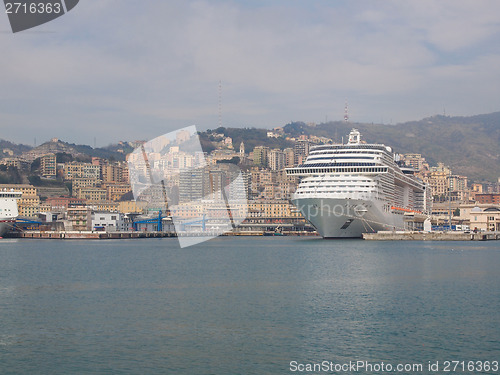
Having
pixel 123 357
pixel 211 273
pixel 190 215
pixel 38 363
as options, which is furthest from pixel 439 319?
pixel 190 215

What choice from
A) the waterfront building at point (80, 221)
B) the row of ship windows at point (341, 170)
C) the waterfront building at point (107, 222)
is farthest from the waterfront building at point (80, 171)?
the row of ship windows at point (341, 170)

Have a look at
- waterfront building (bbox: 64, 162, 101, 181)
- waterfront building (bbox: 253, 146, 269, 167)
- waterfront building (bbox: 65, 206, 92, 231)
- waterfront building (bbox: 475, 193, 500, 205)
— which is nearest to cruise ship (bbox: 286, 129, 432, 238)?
waterfront building (bbox: 65, 206, 92, 231)

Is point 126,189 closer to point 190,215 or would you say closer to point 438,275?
point 190,215

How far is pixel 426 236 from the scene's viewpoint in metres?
60.5

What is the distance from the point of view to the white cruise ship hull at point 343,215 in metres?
48.3

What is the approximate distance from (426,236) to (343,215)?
14710 millimetres

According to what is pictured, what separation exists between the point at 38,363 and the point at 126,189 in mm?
133117

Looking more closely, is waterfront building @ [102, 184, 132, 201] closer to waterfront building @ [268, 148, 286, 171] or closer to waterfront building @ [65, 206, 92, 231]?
waterfront building @ [65, 206, 92, 231]

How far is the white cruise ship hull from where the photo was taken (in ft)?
159

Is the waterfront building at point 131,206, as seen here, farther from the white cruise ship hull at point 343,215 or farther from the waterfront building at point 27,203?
the white cruise ship hull at point 343,215

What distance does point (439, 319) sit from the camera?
56.8 ft

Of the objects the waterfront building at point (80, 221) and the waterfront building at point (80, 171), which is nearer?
the waterfront building at point (80, 221)

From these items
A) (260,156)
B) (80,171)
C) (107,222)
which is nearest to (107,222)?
(107,222)

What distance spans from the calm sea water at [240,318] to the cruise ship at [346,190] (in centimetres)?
1823
